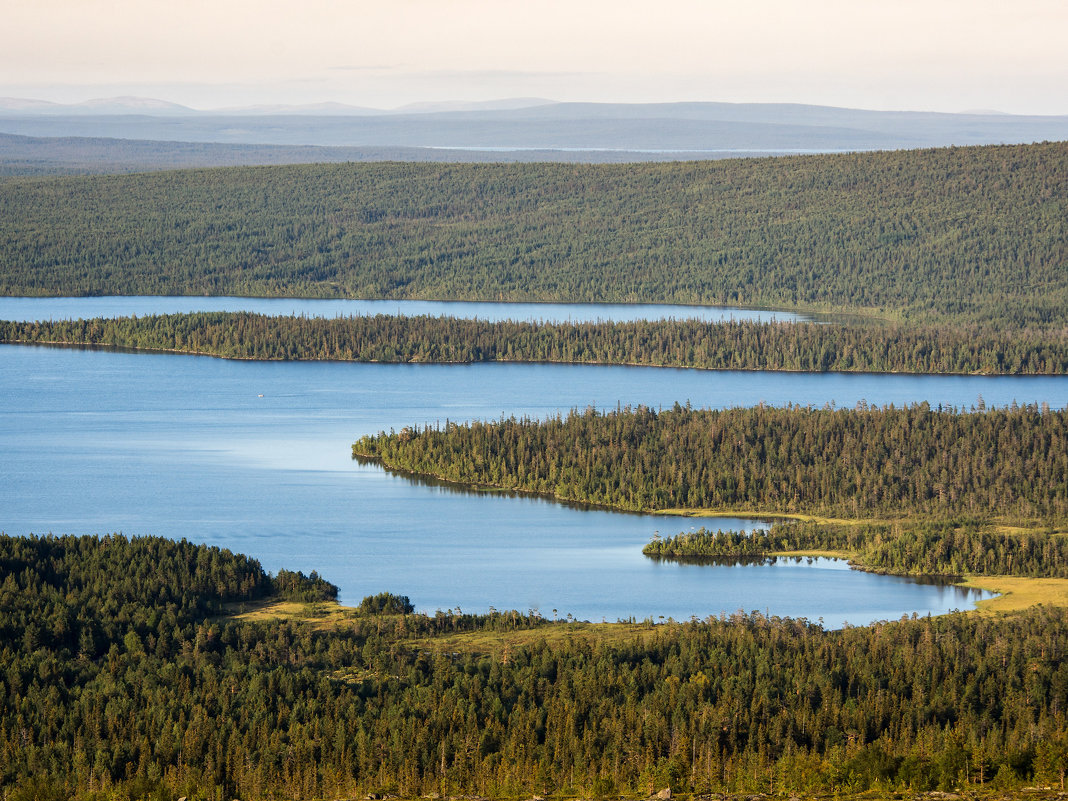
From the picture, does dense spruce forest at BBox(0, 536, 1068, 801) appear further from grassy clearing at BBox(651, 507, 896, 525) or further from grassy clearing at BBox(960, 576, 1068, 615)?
grassy clearing at BBox(651, 507, 896, 525)

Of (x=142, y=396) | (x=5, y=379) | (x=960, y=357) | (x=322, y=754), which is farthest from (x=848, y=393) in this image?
(x=322, y=754)

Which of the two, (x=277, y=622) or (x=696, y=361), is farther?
(x=696, y=361)

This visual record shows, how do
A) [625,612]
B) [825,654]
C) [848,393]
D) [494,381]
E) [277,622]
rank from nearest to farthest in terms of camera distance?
[825,654]
[277,622]
[625,612]
[848,393]
[494,381]

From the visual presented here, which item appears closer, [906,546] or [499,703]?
[499,703]

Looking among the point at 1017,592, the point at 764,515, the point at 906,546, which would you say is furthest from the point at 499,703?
the point at 764,515

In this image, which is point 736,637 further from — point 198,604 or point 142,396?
point 142,396

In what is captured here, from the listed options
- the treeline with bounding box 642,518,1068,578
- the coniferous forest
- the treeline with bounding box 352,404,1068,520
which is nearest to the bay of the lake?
the treeline with bounding box 642,518,1068,578

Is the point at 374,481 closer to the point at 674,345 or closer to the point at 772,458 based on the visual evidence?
the point at 772,458
